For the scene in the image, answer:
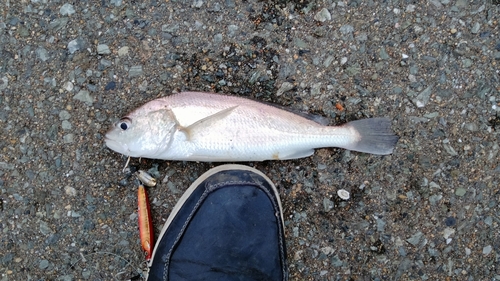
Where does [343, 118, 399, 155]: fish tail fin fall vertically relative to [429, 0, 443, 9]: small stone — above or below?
below

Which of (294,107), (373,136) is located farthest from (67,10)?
(373,136)

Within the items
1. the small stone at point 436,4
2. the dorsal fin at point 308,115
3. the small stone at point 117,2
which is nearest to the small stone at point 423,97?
the small stone at point 436,4

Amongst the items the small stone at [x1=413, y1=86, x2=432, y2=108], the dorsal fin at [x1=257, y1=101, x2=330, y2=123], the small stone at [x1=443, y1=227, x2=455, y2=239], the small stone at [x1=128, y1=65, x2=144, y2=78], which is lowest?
the small stone at [x1=443, y1=227, x2=455, y2=239]

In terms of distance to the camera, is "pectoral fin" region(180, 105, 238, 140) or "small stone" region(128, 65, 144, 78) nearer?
"pectoral fin" region(180, 105, 238, 140)

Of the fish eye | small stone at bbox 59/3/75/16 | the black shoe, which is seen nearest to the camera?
the fish eye

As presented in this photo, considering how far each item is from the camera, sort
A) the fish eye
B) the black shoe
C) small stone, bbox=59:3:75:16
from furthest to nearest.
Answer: small stone, bbox=59:3:75:16 < the black shoe < the fish eye

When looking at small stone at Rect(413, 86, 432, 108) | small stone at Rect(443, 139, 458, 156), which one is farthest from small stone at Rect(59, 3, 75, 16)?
small stone at Rect(443, 139, 458, 156)

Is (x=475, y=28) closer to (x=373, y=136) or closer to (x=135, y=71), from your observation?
(x=373, y=136)

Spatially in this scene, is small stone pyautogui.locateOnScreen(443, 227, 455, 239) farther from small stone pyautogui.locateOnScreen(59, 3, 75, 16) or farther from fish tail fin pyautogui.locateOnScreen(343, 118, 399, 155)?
small stone pyautogui.locateOnScreen(59, 3, 75, 16)
